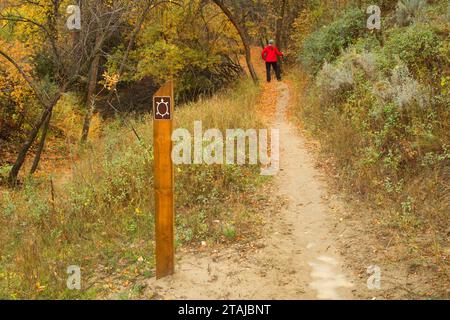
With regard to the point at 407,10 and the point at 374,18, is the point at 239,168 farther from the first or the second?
the point at 374,18

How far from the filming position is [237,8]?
18.7 metres

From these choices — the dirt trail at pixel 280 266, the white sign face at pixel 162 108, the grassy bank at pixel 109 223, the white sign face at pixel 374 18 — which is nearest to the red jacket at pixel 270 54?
the white sign face at pixel 374 18

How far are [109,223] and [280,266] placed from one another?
9.36 feet

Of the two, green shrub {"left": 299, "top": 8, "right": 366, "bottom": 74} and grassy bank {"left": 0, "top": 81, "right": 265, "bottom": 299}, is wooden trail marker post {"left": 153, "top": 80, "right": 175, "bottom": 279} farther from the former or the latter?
green shrub {"left": 299, "top": 8, "right": 366, "bottom": 74}

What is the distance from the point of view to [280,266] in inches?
221

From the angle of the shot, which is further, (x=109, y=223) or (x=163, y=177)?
(x=109, y=223)

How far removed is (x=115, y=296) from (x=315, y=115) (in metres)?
7.68

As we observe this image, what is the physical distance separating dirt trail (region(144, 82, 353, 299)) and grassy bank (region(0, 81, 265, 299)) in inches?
15.5

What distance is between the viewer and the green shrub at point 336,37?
13.7 metres

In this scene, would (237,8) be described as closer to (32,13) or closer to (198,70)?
(198,70)

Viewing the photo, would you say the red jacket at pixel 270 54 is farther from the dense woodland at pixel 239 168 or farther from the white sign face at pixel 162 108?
the white sign face at pixel 162 108

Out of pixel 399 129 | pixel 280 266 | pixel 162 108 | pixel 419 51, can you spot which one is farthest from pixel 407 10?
pixel 162 108

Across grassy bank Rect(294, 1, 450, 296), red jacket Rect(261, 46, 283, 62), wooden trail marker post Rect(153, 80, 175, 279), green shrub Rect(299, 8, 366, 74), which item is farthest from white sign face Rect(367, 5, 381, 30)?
wooden trail marker post Rect(153, 80, 175, 279)
